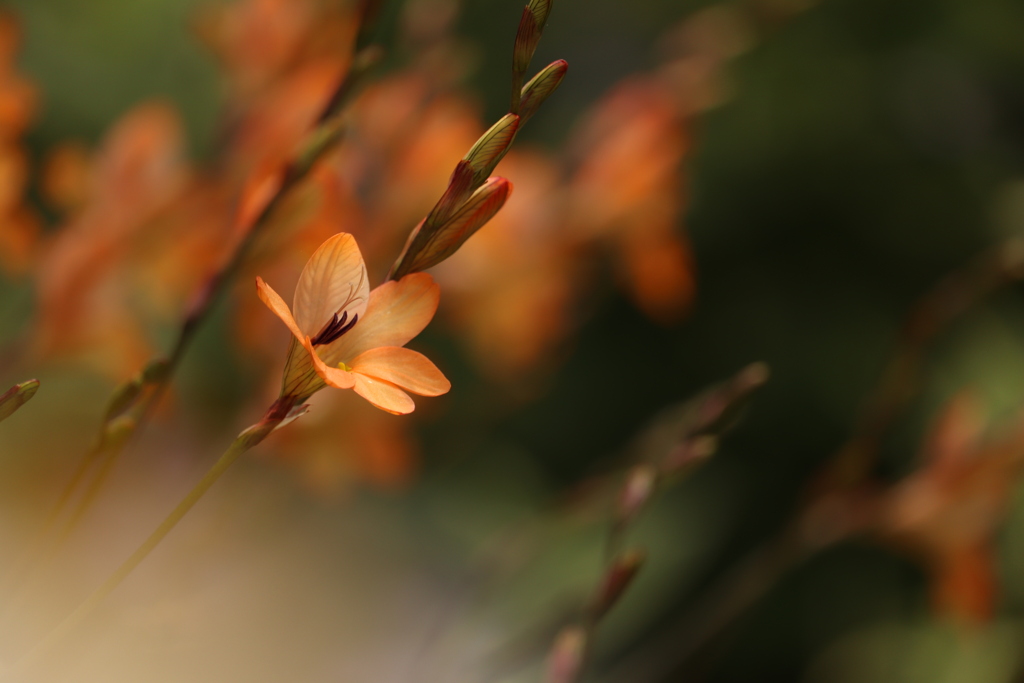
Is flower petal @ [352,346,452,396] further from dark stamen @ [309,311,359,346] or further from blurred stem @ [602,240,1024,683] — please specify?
blurred stem @ [602,240,1024,683]

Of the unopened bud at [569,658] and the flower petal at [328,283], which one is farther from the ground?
the flower petal at [328,283]

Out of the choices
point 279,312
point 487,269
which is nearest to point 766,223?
point 487,269

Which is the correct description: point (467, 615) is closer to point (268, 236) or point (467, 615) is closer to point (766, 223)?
point (268, 236)

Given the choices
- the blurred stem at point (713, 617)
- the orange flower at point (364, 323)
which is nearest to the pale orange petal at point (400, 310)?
the orange flower at point (364, 323)

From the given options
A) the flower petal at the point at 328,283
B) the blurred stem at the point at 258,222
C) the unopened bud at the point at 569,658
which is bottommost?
the unopened bud at the point at 569,658

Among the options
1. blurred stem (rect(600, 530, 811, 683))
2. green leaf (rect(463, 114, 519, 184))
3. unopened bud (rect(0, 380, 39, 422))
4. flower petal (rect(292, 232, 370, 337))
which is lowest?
blurred stem (rect(600, 530, 811, 683))

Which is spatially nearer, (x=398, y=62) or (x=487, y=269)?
(x=487, y=269)

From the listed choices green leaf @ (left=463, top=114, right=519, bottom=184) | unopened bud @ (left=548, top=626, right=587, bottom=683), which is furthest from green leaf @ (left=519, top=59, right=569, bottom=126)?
unopened bud @ (left=548, top=626, right=587, bottom=683)

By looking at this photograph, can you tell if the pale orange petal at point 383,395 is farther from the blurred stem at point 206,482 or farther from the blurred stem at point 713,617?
the blurred stem at point 713,617
